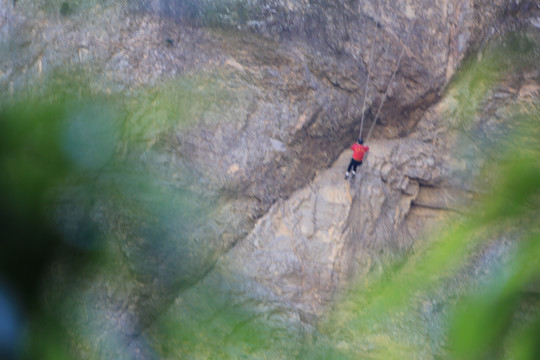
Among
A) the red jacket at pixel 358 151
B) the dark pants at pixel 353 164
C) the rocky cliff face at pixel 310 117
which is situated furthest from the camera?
the dark pants at pixel 353 164

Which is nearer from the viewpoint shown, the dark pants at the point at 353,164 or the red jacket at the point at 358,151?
the red jacket at the point at 358,151

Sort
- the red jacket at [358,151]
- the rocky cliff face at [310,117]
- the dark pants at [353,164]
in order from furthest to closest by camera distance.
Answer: the dark pants at [353,164]
the red jacket at [358,151]
the rocky cliff face at [310,117]

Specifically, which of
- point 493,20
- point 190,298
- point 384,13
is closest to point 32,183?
point 190,298

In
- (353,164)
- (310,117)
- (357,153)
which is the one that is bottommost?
(353,164)

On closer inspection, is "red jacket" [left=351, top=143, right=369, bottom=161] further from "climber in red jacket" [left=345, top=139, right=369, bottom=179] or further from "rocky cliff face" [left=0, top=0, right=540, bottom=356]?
"rocky cliff face" [left=0, top=0, right=540, bottom=356]

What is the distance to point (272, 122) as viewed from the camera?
5332mm

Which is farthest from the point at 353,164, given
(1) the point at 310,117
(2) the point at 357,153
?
(1) the point at 310,117

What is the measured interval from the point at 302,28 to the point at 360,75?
882mm

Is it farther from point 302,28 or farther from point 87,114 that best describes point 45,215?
point 302,28

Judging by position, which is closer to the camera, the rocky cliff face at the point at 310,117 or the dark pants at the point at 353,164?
the rocky cliff face at the point at 310,117

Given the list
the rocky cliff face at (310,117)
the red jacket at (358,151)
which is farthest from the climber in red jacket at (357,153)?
the rocky cliff face at (310,117)

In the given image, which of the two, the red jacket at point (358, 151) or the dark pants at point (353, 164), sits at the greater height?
the red jacket at point (358, 151)

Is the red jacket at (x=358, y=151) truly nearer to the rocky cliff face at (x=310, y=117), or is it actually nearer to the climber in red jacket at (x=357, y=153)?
the climber in red jacket at (x=357, y=153)

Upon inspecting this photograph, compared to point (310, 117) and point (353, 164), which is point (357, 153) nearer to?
point (353, 164)
